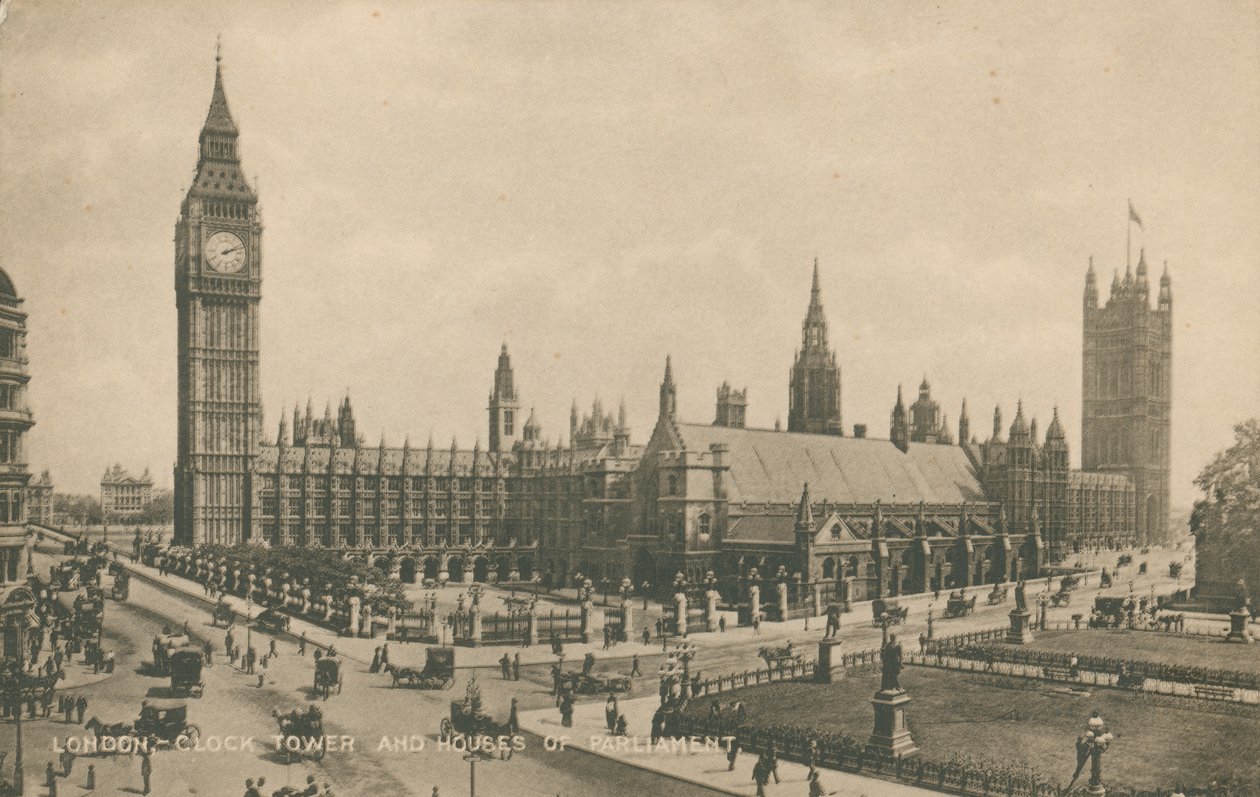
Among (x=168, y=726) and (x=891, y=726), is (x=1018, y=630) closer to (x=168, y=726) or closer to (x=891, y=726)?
(x=891, y=726)

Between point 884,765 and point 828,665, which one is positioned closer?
point 884,765

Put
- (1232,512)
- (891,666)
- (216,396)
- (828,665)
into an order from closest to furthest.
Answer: (891,666) < (828,665) < (1232,512) < (216,396)

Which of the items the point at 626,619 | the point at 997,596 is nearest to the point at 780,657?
the point at 626,619

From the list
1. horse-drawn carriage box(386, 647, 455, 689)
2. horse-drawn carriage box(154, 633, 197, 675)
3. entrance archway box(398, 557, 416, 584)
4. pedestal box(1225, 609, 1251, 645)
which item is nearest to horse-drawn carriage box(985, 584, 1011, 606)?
pedestal box(1225, 609, 1251, 645)

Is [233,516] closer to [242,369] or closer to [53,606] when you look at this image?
[242,369]

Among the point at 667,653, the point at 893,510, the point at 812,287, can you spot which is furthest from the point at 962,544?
the point at 667,653
